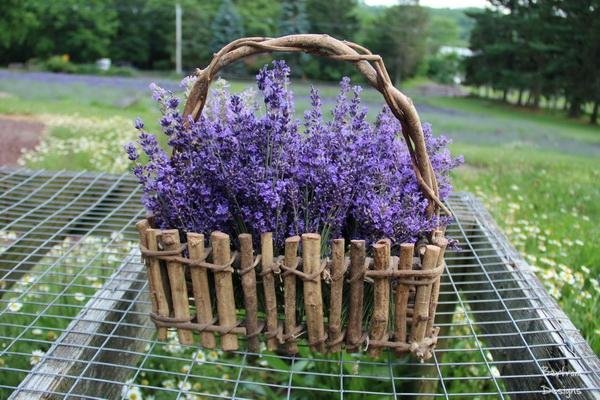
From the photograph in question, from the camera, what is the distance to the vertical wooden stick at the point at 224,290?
52.2 inches

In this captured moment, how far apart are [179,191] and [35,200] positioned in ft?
5.72

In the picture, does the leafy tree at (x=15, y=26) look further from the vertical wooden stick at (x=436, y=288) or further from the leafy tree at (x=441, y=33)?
the vertical wooden stick at (x=436, y=288)

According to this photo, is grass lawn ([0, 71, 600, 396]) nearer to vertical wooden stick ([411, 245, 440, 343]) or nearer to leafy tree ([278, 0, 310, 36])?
vertical wooden stick ([411, 245, 440, 343])

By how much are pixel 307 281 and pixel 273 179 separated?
273 millimetres

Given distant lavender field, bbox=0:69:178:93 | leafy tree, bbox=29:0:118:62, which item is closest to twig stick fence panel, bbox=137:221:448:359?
distant lavender field, bbox=0:69:178:93

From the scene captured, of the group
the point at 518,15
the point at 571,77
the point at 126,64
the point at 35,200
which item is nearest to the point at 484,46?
the point at 518,15

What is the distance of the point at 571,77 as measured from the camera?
20547 millimetres

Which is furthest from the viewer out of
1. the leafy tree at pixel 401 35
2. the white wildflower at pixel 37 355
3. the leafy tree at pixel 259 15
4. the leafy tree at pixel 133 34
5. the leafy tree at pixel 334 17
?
the leafy tree at pixel 133 34

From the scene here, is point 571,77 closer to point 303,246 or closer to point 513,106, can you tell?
point 513,106

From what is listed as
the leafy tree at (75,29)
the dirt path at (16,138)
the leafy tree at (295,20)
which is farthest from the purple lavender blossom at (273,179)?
the leafy tree at (75,29)

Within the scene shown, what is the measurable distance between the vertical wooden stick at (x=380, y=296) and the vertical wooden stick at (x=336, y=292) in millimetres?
79

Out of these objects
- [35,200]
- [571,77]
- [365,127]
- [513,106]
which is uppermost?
[365,127]

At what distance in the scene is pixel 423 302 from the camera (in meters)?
1.36

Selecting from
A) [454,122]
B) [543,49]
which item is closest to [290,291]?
[454,122]
